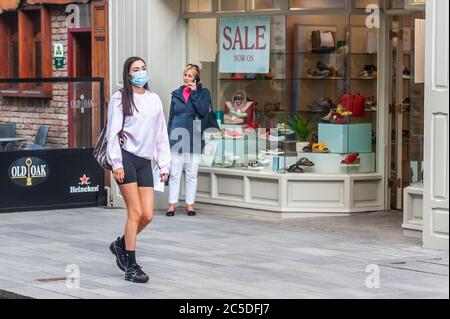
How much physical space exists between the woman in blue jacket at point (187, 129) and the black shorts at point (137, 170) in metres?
4.39

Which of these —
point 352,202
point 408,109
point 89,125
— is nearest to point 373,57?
point 408,109

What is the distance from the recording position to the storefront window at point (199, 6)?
50.6ft

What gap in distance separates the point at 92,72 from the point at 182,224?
12.8 ft

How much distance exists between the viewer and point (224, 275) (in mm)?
10258

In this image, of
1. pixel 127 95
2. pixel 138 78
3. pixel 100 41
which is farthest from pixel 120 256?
pixel 100 41

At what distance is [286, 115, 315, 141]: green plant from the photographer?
14461 millimetres

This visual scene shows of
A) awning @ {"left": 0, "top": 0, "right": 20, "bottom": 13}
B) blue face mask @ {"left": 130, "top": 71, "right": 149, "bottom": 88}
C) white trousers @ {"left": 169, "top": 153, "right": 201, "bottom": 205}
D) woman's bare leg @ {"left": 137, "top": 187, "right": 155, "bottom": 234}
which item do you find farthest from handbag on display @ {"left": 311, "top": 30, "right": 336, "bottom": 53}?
awning @ {"left": 0, "top": 0, "right": 20, "bottom": 13}

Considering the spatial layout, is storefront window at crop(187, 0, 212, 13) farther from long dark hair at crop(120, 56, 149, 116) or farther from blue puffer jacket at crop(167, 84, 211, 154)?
long dark hair at crop(120, 56, 149, 116)

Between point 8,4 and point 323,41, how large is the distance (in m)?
6.16

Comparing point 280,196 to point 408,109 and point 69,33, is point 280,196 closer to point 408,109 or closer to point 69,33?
point 408,109

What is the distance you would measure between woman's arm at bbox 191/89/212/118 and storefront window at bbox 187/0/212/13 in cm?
144

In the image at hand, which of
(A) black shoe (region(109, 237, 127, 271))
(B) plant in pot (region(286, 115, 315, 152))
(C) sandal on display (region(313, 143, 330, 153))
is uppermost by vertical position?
(B) plant in pot (region(286, 115, 315, 152))

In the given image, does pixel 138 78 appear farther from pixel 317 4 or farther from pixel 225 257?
pixel 317 4

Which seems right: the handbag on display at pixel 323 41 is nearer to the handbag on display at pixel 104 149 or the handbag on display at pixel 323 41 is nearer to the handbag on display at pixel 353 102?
the handbag on display at pixel 353 102
